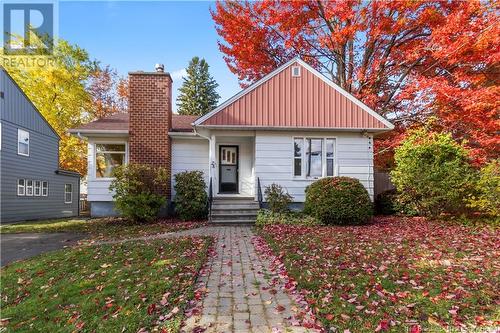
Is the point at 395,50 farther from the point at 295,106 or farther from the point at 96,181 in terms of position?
the point at 96,181

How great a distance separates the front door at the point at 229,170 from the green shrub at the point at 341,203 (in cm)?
422

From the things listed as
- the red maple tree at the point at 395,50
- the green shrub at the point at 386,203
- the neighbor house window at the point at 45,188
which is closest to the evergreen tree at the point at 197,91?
the neighbor house window at the point at 45,188

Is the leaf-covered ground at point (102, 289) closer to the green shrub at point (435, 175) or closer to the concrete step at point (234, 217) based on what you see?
the concrete step at point (234, 217)

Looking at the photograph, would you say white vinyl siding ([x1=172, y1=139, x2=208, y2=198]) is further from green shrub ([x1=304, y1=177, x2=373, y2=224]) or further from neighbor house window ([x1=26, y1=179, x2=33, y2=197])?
neighbor house window ([x1=26, y1=179, x2=33, y2=197])

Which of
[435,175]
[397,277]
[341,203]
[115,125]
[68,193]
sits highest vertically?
[115,125]

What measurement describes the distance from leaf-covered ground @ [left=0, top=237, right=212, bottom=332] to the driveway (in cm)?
88

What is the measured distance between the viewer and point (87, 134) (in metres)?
13.3

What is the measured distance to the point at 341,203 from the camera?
→ 1033 cm

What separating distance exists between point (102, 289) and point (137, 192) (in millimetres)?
7111

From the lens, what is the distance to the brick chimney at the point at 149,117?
506 inches

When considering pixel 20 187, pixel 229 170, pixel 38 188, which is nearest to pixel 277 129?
pixel 229 170

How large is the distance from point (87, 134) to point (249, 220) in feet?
24.6

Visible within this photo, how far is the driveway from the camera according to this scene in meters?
7.61

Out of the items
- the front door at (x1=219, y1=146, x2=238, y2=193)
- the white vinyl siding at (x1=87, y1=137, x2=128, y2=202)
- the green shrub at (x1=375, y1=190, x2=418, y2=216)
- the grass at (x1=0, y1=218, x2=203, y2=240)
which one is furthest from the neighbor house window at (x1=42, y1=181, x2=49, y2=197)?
the green shrub at (x1=375, y1=190, x2=418, y2=216)
